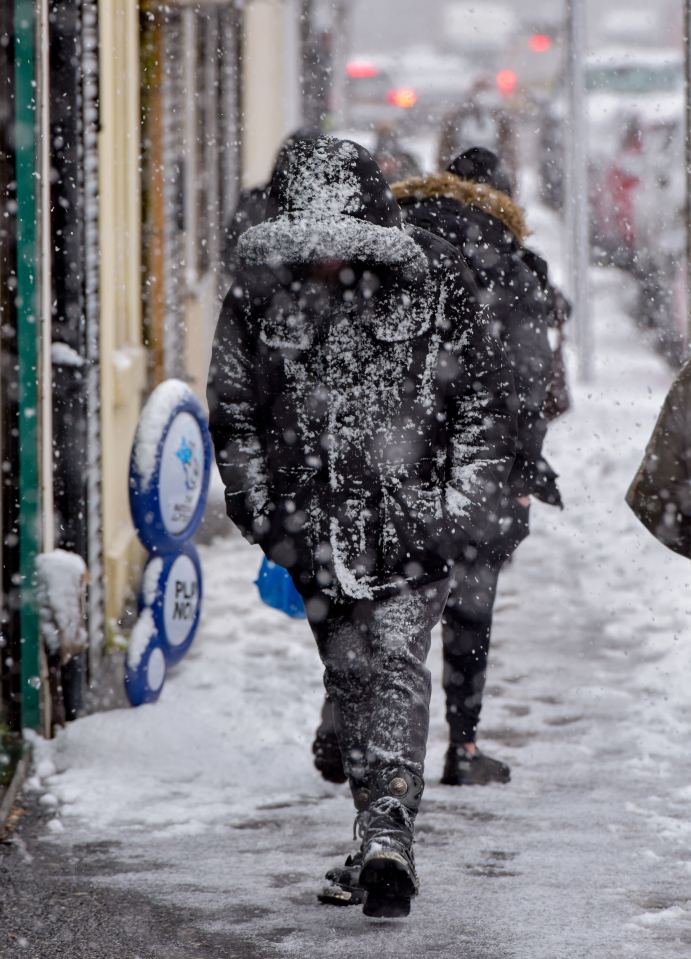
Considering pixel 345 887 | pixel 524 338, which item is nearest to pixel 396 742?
pixel 345 887

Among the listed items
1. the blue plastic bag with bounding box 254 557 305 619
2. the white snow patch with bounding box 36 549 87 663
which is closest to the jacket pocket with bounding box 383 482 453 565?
the blue plastic bag with bounding box 254 557 305 619

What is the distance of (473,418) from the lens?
178 inches

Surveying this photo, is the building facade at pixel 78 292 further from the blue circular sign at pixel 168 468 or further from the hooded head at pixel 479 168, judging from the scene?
the hooded head at pixel 479 168

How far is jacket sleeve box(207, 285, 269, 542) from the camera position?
4.48 meters

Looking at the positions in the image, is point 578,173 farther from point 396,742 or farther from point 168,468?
point 396,742

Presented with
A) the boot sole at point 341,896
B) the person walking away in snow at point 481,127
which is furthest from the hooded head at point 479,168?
the person walking away in snow at point 481,127

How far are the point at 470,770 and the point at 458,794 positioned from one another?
112 mm

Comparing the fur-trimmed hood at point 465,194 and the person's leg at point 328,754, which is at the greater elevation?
the fur-trimmed hood at point 465,194

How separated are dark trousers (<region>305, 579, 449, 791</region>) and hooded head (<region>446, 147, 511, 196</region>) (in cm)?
189

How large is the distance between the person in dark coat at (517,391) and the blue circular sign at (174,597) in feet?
4.12

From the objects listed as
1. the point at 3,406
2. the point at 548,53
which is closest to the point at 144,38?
the point at 3,406

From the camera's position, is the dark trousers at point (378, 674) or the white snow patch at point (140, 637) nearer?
the dark trousers at point (378, 674)

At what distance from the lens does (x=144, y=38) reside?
891cm

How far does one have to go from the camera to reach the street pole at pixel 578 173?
45.4 feet
